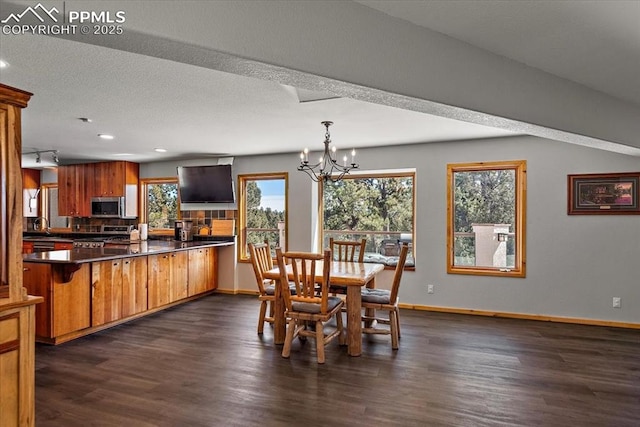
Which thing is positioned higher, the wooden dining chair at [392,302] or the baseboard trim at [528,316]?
the wooden dining chair at [392,302]

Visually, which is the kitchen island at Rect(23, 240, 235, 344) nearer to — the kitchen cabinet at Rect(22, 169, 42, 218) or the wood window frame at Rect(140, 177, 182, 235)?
the wood window frame at Rect(140, 177, 182, 235)

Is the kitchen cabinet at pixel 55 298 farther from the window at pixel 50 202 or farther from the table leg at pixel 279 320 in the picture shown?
the window at pixel 50 202

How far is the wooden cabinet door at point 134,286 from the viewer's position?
14.0ft

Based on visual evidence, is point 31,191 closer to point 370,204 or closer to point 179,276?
point 179,276

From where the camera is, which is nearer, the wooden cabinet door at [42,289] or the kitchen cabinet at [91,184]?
the wooden cabinet door at [42,289]

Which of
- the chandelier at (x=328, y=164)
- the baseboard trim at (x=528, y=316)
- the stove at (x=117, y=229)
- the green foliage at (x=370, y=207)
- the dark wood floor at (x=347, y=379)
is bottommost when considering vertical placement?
the dark wood floor at (x=347, y=379)

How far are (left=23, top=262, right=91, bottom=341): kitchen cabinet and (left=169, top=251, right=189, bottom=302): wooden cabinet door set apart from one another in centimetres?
136

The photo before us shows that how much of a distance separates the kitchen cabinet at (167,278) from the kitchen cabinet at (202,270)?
125mm

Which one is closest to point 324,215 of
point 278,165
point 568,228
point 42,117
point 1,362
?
point 278,165

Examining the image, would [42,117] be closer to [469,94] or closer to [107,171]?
[107,171]

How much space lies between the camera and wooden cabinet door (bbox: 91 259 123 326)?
390 cm

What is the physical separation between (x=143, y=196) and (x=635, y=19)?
715 cm

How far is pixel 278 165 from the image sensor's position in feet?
19.3

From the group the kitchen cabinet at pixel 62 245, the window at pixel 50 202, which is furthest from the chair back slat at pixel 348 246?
the window at pixel 50 202
